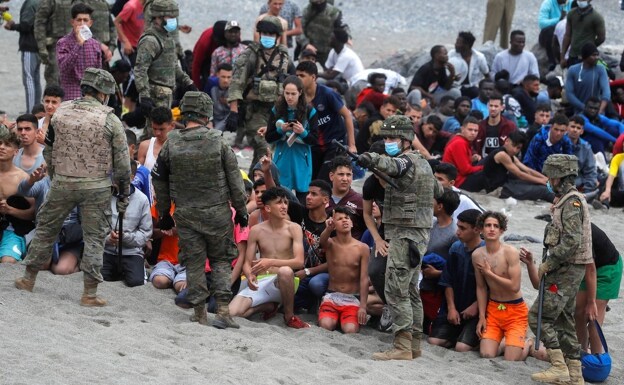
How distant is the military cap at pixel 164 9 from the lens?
1202 cm

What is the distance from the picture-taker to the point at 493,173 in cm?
1431

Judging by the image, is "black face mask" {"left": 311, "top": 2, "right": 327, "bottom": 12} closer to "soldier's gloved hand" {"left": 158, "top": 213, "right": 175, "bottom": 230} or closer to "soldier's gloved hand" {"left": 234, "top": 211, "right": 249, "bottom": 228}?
"soldier's gloved hand" {"left": 158, "top": 213, "right": 175, "bottom": 230}

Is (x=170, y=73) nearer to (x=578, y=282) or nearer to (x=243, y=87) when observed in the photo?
(x=243, y=87)

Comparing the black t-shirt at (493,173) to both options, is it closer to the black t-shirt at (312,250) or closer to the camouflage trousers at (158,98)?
the camouflage trousers at (158,98)

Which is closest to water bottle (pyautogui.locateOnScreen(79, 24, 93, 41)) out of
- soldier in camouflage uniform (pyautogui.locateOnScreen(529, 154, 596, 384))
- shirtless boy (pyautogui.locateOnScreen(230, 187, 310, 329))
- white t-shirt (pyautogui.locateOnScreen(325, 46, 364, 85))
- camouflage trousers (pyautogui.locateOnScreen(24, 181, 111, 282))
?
shirtless boy (pyautogui.locateOnScreen(230, 187, 310, 329))

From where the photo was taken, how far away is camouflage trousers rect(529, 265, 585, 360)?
8.62 m

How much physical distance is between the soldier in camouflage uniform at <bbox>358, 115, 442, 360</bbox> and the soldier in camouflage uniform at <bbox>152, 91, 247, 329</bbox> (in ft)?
3.54

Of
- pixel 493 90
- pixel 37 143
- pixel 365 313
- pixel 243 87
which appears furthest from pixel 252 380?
pixel 493 90

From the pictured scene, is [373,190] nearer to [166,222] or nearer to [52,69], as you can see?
[166,222]

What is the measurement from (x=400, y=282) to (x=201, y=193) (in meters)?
1.53

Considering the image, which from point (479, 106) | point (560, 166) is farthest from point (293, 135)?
point (479, 106)

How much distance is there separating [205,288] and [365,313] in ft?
4.44

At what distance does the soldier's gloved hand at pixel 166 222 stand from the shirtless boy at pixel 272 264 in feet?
2.26

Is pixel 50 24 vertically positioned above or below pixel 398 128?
below
